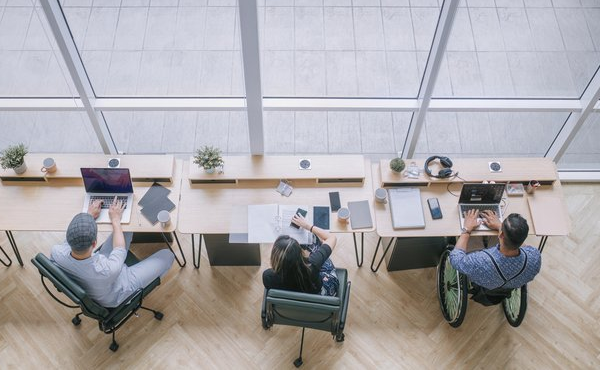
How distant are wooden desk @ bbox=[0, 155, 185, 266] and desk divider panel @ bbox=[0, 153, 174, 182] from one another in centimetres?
1

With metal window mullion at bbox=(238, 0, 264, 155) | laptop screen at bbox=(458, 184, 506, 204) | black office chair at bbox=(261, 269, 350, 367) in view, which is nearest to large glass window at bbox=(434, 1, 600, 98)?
laptop screen at bbox=(458, 184, 506, 204)

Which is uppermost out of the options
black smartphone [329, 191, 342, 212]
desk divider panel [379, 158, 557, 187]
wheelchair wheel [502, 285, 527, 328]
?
desk divider panel [379, 158, 557, 187]

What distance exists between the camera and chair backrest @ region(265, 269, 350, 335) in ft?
9.57

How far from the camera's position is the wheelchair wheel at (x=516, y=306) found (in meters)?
3.50

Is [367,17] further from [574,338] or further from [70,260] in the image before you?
[574,338]

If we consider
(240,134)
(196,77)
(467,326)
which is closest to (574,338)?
(467,326)

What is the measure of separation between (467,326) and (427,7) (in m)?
2.45

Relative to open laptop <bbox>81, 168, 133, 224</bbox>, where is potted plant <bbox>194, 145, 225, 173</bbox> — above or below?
above

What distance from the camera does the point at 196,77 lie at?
412 centimetres

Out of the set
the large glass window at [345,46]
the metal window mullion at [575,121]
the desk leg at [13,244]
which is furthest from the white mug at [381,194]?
the desk leg at [13,244]

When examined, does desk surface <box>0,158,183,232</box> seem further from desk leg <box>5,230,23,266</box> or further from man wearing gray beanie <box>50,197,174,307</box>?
desk leg <box>5,230,23,266</box>

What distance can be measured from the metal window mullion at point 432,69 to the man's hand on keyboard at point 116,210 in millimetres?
2372

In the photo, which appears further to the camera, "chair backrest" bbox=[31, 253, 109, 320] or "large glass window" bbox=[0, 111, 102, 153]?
"large glass window" bbox=[0, 111, 102, 153]

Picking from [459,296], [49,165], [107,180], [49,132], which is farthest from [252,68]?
[49,132]
